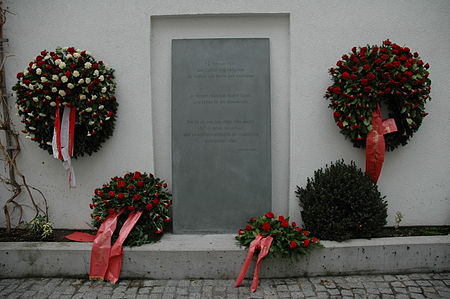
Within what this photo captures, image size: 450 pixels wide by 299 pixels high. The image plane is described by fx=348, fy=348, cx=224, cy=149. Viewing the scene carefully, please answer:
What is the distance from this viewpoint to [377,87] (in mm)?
3525

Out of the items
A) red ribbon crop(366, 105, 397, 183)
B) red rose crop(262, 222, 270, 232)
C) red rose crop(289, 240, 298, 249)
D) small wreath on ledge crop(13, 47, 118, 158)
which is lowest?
red rose crop(289, 240, 298, 249)

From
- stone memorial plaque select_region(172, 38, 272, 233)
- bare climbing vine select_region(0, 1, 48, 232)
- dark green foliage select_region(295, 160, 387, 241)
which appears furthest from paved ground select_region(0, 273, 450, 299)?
bare climbing vine select_region(0, 1, 48, 232)

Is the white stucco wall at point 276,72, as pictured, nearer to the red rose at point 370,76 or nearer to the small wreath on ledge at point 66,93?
the small wreath on ledge at point 66,93

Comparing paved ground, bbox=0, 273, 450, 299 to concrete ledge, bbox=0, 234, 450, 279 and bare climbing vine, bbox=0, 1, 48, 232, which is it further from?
bare climbing vine, bbox=0, 1, 48, 232

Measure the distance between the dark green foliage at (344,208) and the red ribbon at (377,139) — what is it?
23 cm

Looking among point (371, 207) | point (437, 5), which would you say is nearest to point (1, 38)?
point (371, 207)

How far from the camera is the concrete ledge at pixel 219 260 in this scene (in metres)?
3.39

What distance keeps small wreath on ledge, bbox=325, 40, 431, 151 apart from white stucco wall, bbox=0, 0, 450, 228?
11.0 inches

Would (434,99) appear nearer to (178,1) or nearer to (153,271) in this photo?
(178,1)

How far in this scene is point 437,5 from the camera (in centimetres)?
384

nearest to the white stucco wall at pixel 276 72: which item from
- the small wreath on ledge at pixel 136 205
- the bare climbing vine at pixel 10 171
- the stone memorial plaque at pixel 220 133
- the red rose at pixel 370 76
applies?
the bare climbing vine at pixel 10 171

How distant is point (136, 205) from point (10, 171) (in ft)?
5.51

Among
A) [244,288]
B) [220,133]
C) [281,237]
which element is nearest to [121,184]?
[220,133]

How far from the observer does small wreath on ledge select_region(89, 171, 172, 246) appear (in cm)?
351
